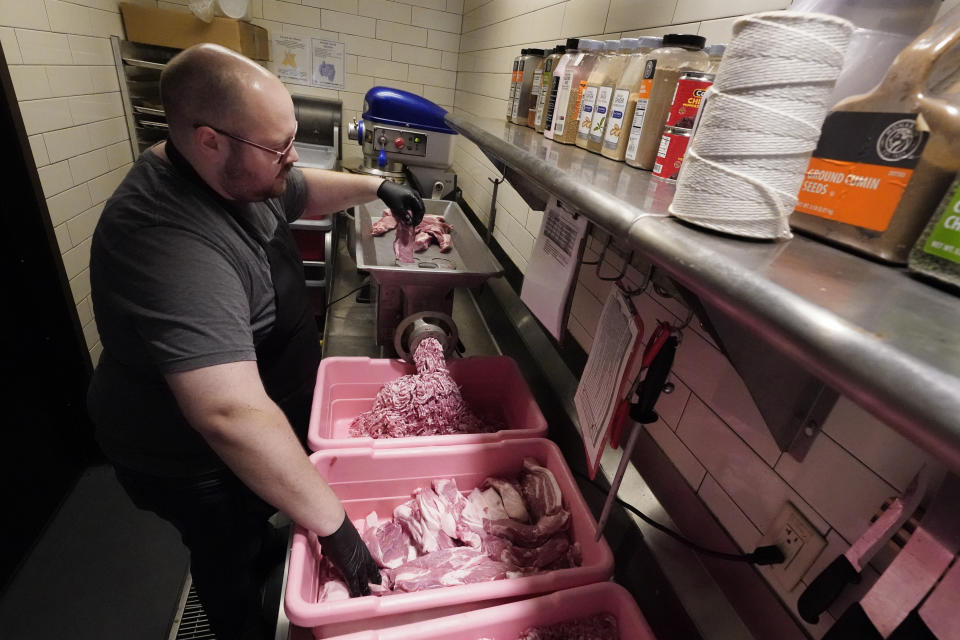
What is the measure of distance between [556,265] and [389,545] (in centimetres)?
75

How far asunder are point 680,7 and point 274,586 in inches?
87.1

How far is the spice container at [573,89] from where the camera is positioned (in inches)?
A: 38.6

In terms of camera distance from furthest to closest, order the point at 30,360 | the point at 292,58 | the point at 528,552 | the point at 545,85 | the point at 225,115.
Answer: the point at 292,58
the point at 30,360
the point at 545,85
the point at 528,552
the point at 225,115

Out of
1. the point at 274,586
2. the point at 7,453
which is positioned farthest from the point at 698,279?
the point at 7,453

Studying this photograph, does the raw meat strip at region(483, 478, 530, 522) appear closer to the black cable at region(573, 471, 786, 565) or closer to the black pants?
the black cable at region(573, 471, 786, 565)

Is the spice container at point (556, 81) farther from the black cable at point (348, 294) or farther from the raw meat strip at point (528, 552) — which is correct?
the black cable at point (348, 294)

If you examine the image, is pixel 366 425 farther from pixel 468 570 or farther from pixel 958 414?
pixel 958 414

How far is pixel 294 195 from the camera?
1.53 meters

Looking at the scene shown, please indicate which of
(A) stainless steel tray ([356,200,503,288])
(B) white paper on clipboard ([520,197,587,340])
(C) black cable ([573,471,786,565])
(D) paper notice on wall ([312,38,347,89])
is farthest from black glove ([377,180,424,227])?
(D) paper notice on wall ([312,38,347,89])

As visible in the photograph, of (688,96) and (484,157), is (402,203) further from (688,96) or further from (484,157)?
(688,96)

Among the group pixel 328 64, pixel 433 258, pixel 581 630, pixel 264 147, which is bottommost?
pixel 581 630

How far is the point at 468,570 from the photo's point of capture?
997 millimetres

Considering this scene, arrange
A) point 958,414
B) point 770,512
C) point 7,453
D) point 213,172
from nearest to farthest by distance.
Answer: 1. point 958,414
2. point 770,512
3. point 213,172
4. point 7,453

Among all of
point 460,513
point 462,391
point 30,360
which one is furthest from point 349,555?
point 30,360
